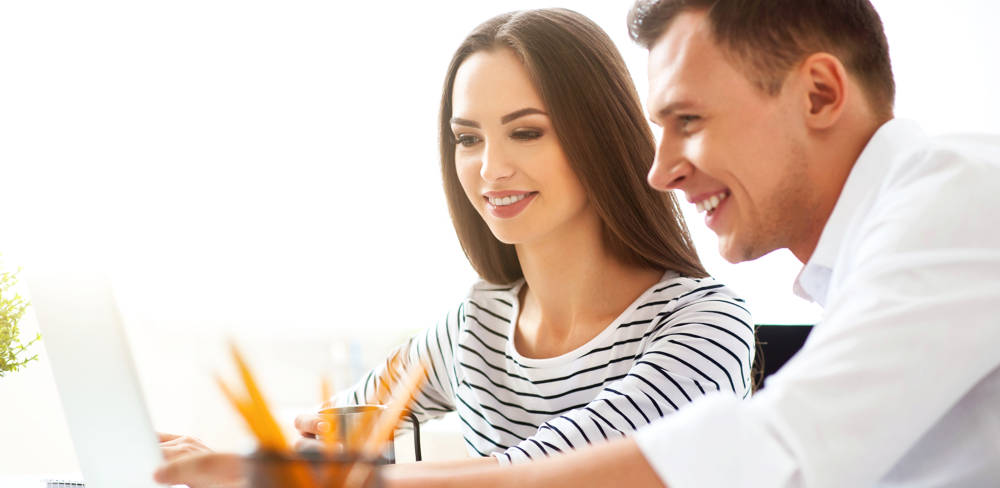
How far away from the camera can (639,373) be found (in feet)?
4.77

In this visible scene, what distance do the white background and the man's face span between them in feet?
7.66

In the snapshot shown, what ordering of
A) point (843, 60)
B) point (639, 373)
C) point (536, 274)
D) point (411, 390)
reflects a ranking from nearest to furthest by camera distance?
point (411, 390) → point (843, 60) → point (639, 373) → point (536, 274)

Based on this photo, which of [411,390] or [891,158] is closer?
[411,390]

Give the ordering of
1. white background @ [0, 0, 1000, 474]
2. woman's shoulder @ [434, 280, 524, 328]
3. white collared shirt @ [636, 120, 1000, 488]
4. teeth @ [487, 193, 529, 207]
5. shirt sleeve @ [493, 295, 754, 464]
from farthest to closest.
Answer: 1. white background @ [0, 0, 1000, 474]
2. woman's shoulder @ [434, 280, 524, 328]
3. teeth @ [487, 193, 529, 207]
4. shirt sleeve @ [493, 295, 754, 464]
5. white collared shirt @ [636, 120, 1000, 488]

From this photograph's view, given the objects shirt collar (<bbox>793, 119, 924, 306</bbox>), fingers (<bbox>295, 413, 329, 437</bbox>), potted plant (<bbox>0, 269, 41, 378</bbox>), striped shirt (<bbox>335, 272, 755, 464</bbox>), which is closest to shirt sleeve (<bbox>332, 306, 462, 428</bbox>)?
striped shirt (<bbox>335, 272, 755, 464</bbox>)

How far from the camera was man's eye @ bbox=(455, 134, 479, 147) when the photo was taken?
1731 millimetres

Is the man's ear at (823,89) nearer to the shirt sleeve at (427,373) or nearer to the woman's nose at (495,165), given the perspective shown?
the woman's nose at (495,165)

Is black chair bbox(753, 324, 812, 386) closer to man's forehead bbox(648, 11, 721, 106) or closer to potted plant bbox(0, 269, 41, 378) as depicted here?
man's forehead bbox(648, 11, 721, 106)

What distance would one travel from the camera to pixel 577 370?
164 centimetres

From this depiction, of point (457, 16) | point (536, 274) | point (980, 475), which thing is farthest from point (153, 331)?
point (980, 475)

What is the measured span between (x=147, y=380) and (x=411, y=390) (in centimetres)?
362

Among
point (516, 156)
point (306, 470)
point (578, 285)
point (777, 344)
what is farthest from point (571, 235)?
point (306, 470)

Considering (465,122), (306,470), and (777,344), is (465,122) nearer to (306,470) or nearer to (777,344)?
(777,344)

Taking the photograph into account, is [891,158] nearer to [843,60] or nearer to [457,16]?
[843,60]
